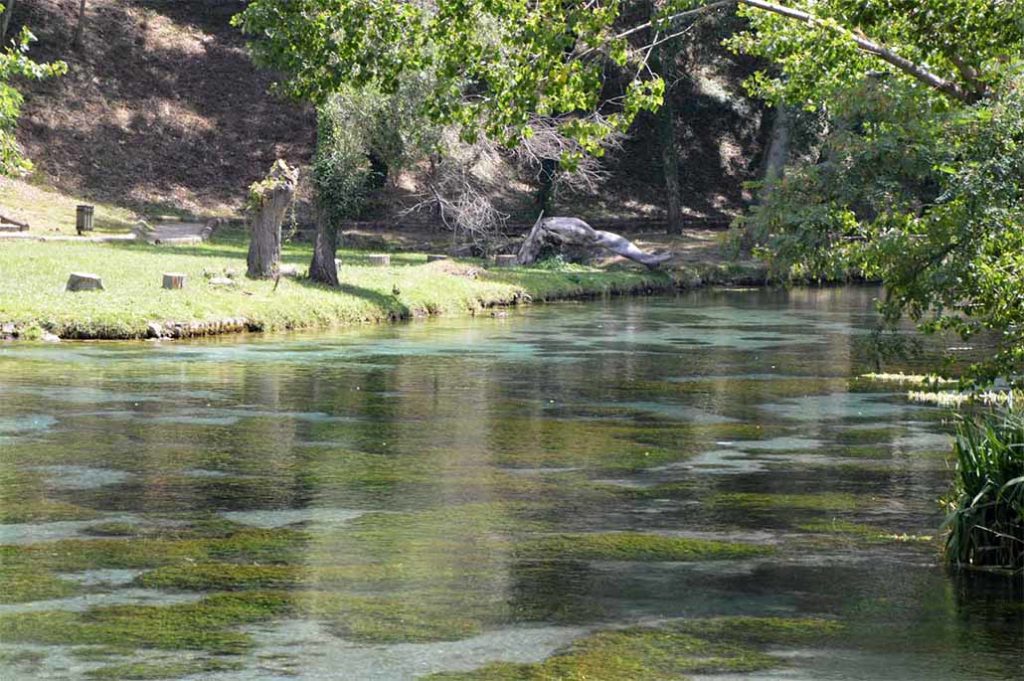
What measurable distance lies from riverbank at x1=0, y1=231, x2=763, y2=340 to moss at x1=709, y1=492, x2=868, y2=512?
17547 mm

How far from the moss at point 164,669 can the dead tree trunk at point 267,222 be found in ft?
90.6

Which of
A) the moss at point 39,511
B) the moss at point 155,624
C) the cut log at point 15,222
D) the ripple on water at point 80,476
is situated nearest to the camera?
the moss at point 155,624

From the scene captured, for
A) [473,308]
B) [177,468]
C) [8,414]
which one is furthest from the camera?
[473,308]

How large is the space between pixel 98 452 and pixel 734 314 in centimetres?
2718

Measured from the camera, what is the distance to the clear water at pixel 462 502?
11516 mm

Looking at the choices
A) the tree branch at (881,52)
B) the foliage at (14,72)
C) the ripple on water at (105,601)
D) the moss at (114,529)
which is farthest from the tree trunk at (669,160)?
the ripple on water at (105,601)

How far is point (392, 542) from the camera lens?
48.1 feet

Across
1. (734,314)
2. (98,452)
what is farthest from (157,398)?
(734,314)

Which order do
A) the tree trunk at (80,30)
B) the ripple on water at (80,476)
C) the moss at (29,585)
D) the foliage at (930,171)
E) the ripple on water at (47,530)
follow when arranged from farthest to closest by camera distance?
1. the tree trunk at (80,30)
2. the ripple on water at (80,476)
3. the foliage at (930,171)
4. the ripple on water at (47,530)
5. the moss at (29,585)

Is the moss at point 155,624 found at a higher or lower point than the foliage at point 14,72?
lower

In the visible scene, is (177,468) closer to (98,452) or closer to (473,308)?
(98,452)

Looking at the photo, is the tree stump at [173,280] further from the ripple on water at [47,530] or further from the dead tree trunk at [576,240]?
the dead tree trunk at [576,240]

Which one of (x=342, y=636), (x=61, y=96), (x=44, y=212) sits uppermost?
(x=61, y=96)

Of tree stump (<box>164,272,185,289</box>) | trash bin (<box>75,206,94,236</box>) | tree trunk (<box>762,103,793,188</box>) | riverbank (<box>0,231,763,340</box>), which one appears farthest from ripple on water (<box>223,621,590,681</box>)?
tree trunk (<box>762,103,793,188</box>)
